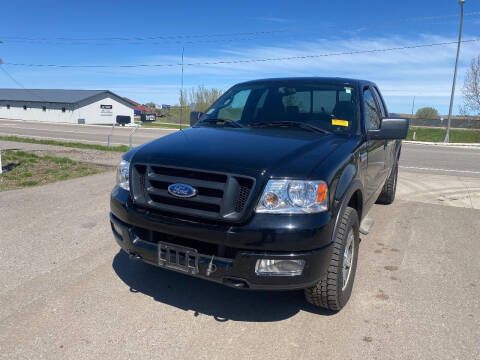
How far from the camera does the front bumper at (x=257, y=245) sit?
237cm

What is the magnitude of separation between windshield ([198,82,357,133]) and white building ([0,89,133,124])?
46062 mm

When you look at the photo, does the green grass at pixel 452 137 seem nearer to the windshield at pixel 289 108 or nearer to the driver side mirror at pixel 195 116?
the windshield at pixel 289 108

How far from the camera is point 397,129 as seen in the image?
140 inches

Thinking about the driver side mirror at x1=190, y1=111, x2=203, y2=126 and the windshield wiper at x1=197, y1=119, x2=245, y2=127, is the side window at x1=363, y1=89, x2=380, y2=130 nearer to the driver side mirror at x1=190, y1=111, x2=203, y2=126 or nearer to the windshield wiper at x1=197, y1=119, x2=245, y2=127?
the windshield wiper at x1=197, y1=119, x2=245, y2=127

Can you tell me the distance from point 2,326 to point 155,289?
1134 millimetres

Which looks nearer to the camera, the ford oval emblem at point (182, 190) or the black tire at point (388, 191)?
the ford oval emblem at point (182, 190)

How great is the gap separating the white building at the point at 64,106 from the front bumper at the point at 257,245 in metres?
47.7

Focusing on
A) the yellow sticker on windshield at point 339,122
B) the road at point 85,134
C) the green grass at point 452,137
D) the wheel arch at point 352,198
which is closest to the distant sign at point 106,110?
the road at point 85,134

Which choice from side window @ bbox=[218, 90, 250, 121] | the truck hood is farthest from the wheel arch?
side window @ bbox=[218, 90, 250, 121]

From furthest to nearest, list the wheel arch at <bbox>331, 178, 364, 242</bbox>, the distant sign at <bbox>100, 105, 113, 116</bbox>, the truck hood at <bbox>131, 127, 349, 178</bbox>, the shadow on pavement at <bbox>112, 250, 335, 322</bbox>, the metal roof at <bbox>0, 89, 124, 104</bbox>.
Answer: the distant sign at <bbox>100, 105, 113, 116</bbox> → the metal roof at <bbox>0, 89, 124, 104</bbox> → the shadow on pavement at <bbox>112, 250, 335, 322</bbox> → the wheel arch at <bbox>331, 178, 364, 242</bbox> → the truck hood at <bbox>131, 127, 349, 178</bbox>

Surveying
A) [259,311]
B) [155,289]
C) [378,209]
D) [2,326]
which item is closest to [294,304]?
[259,311]

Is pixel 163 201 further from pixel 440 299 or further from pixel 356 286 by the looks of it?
pixel 440 299

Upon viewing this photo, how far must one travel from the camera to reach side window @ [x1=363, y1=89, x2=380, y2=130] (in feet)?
12.7

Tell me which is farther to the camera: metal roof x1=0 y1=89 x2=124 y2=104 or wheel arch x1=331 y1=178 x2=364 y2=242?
metal roof x1=0 y1=89 x2=124 y2=104
